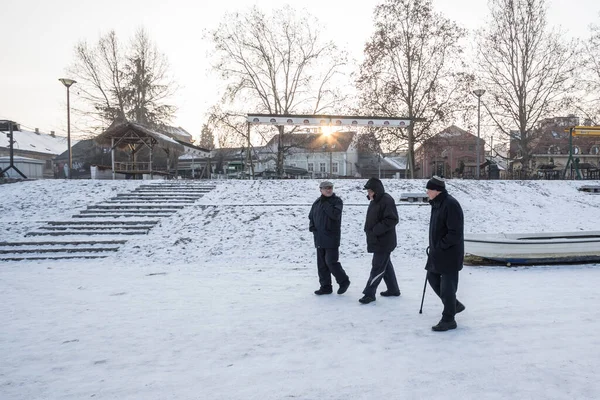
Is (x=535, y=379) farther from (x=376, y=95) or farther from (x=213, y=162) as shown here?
(x=213, y=162)

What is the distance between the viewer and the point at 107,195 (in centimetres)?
1516

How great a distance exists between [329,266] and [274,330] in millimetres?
1654

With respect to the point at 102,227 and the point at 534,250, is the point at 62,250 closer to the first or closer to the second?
the point at 102,227

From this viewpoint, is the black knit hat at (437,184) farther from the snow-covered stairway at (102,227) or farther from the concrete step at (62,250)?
the concrete step at (62,250)

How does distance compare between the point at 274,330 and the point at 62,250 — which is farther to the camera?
the point at 62,250

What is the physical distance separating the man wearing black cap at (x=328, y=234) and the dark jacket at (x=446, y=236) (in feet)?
5.18

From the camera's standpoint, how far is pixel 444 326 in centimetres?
420

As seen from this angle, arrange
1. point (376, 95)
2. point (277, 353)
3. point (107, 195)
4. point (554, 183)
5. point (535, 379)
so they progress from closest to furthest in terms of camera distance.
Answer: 1. point (535, 379)
2. point (277, 353)
3. point (107, 195)
4. point (554, 183)
5. point (376, 95)

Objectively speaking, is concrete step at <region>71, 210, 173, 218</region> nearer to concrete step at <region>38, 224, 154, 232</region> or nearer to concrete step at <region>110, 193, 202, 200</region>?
concrete step at <region>38, 224, 154, 232</region>

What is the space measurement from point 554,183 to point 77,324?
67.5ft

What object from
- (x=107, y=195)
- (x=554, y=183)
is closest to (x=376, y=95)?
(x=554, y=183)

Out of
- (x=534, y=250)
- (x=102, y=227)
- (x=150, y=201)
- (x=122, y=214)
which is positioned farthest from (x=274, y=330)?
(x=150, y=201)

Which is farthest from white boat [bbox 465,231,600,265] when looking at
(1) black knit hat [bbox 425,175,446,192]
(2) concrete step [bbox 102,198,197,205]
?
(2) concrete step [bbox 102,198,197,205]

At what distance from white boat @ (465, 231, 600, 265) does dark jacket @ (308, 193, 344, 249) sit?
3.96 meters
